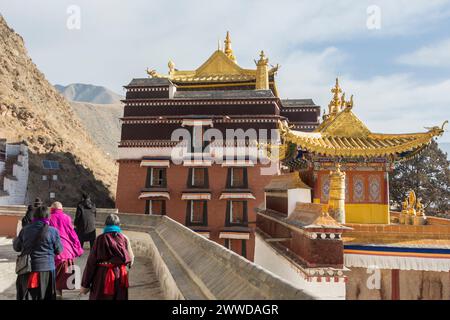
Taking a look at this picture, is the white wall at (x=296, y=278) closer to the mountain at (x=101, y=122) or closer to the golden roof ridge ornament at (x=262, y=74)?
the golden roof ridge ornament at (x=262, y=74)

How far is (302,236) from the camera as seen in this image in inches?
365

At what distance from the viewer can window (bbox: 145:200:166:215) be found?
24.9 meters

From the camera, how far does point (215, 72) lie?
97.6 feet

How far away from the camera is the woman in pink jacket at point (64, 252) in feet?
24.2

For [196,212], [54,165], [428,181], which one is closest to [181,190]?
[196,212]

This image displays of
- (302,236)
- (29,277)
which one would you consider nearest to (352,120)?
(302,236)

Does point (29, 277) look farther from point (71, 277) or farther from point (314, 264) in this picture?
point (314, 264)

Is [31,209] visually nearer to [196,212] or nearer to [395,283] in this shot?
[395,283]

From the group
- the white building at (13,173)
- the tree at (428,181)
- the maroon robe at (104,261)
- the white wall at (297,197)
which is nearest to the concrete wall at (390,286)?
the white wall at (297,197)

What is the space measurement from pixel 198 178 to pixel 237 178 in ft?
8.86

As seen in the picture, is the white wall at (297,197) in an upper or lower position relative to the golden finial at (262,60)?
lower

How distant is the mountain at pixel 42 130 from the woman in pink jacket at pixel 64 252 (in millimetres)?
29792

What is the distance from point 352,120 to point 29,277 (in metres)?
10.4

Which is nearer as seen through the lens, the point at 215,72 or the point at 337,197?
the point at 337,197
